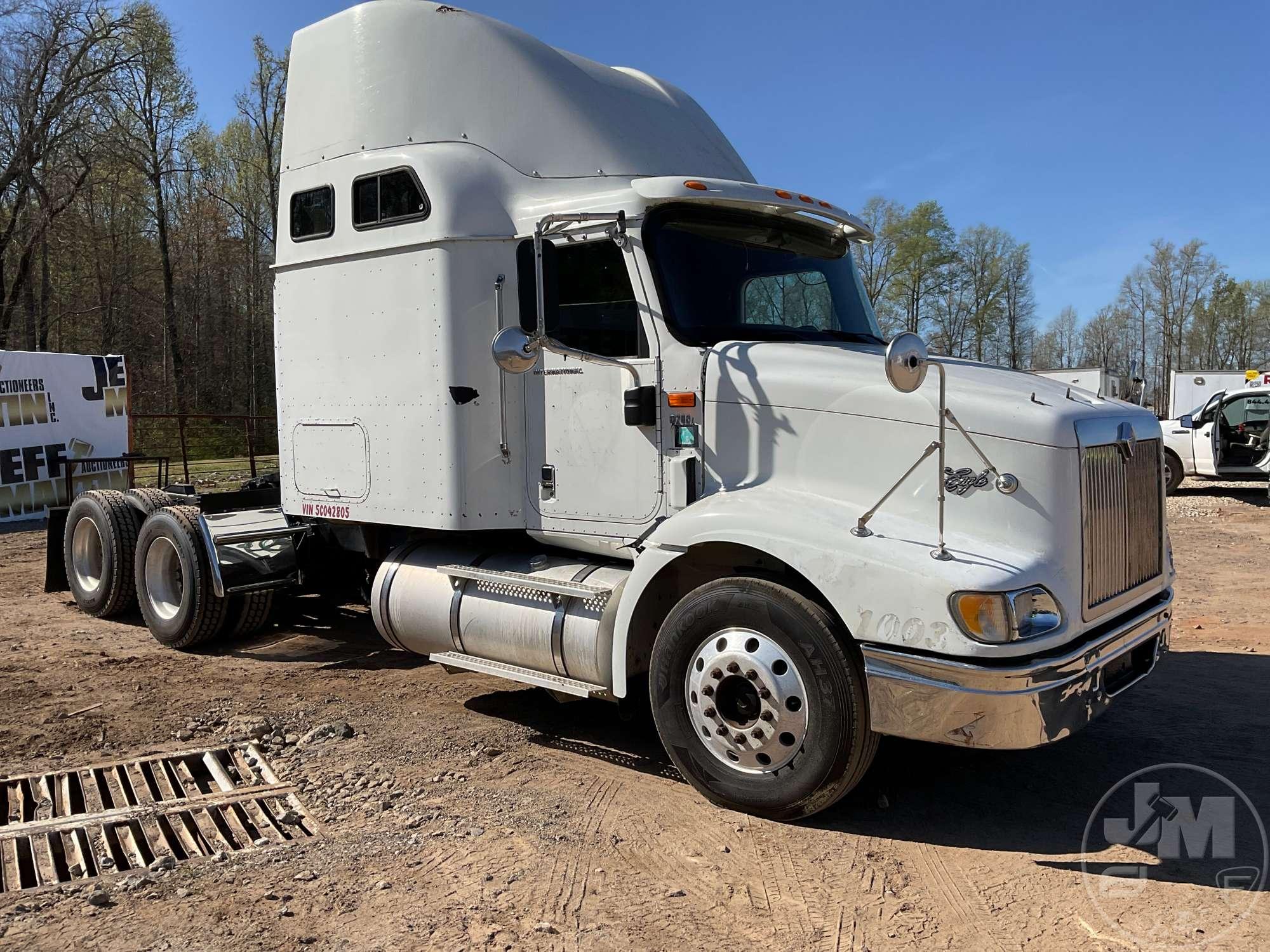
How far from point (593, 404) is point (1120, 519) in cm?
270

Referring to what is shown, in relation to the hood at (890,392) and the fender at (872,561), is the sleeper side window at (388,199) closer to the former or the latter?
the hood at (890,392)

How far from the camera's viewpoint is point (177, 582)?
25.9 feet

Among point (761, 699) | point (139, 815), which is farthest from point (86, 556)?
point (761, 699)

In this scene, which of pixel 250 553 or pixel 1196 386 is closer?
pixel 250 553

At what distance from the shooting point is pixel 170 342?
134 feet

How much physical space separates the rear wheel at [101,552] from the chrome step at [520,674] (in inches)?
167

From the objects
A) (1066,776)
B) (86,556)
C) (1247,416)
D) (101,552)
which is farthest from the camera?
(1247,416)

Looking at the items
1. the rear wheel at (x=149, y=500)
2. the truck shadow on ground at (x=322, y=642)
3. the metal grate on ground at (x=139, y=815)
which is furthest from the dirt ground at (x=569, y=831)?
the rear wheel at (x=149, y=500)

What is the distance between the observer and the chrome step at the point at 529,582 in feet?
16.4

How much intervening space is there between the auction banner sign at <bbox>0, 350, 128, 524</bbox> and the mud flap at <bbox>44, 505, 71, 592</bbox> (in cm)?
772

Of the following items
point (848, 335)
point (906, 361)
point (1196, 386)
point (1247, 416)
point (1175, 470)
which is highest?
point (1196, 386)

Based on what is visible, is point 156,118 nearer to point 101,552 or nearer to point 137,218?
point 137,218

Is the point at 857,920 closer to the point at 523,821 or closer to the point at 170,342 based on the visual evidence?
the point at 523,821

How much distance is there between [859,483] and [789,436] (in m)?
0.43
